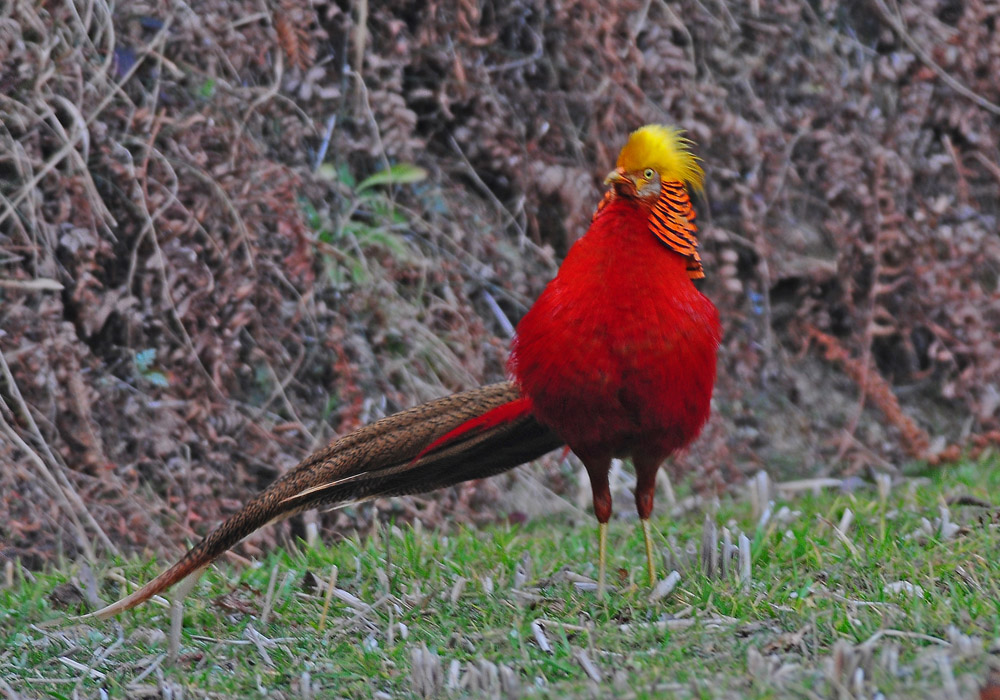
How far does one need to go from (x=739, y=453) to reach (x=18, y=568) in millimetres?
3510

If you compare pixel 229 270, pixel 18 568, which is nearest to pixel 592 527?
pixel 229 270

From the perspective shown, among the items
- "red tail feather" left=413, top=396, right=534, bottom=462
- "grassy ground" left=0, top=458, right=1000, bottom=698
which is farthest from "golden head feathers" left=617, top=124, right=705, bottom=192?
"grassy ground" left=0, top=458, right=1000, bottom=698

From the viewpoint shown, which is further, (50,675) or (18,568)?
(18,568)

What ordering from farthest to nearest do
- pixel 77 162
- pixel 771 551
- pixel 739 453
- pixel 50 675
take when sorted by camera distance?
pixel 739 453 < pixel 77 162 < pixel 771 551 < pixel 50 675

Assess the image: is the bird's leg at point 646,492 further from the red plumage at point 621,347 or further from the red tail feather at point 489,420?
the red tail feather at point 489,420

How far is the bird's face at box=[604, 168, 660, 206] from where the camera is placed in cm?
306

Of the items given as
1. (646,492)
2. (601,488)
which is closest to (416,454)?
(601,488)

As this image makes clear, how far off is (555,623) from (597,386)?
614 millimetres

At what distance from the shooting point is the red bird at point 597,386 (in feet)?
9.53

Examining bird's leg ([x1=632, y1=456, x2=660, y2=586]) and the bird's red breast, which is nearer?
the bird's red breast

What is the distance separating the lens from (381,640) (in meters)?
2.77

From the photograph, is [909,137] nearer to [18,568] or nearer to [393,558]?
[393,558]

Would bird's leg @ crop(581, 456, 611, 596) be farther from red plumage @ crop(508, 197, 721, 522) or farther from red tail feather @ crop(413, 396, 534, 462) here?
red tail feather @ crop(413, 396, 534, 462)

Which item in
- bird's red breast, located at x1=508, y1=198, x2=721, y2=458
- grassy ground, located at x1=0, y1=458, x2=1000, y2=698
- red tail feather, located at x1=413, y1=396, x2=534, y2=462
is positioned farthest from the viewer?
red tail feather, located at x1=413, y1=396, x2=534, y2=462
